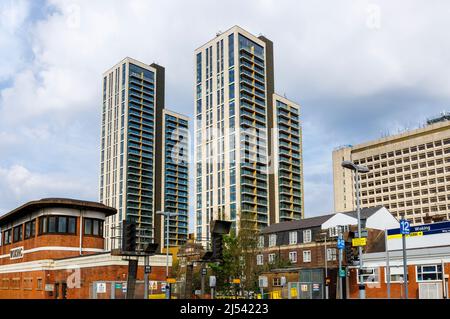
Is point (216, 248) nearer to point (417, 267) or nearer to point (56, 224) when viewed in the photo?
point (417, 267)

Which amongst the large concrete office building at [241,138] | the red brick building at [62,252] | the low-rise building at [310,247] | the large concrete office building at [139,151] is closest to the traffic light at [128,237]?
the red brick building at [62,252]

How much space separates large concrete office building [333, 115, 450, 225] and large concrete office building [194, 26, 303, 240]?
122ft

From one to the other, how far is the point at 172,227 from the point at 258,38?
66.4 meters

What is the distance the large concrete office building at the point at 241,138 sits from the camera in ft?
429

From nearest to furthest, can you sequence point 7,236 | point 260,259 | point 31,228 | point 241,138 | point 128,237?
point 128,237 < point 31,228 < point 7,236 < point 260,259 < point 241,138

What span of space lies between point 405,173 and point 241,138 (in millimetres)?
62112

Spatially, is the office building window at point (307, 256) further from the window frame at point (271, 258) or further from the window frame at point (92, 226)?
the window frame at point (92, 226)

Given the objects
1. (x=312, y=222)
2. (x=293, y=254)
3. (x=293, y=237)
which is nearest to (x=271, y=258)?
(x=293, y=254)

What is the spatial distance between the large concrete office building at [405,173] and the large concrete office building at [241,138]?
37090mm

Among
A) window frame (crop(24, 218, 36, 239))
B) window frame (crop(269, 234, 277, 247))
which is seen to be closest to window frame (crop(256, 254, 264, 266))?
window frame (crop(269, 234, 277, 247))

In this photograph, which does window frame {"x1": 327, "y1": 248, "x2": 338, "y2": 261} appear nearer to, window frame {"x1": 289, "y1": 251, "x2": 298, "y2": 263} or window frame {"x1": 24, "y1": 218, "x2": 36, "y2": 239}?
window frame {"x1": 289, "y1": 251, "x2": 298, "y2": 263}

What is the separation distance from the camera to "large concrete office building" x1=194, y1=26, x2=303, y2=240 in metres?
131

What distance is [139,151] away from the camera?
6511 inches

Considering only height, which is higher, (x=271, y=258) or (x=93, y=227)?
(x=93, y=227)
